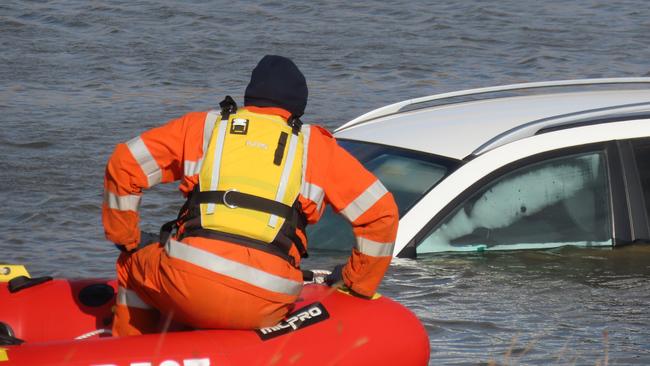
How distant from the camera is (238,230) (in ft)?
16.8

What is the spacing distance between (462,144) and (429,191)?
0.35 meters

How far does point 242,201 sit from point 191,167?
0.23 m

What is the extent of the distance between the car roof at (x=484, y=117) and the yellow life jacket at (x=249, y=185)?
265 cm

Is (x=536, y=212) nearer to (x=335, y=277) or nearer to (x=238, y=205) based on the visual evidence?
(x=335, y=277)

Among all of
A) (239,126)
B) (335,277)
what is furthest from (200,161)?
(335,277)

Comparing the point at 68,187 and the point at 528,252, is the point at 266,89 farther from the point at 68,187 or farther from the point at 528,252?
the point at 68,187

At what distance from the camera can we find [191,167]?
5227 millimetres

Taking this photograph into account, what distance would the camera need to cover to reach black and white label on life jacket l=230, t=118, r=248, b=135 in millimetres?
5188

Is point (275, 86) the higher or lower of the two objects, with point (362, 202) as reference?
higher

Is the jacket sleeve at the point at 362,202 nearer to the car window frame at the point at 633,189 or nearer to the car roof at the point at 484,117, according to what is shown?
the car roof at the point at 484,117

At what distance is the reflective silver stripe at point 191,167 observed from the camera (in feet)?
17.1

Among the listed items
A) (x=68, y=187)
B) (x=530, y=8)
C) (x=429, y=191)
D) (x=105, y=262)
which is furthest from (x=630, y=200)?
(x=530, y=8)

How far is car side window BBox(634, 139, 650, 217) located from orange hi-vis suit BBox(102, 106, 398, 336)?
2932mm

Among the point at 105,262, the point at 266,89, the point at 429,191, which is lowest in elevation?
the point at 105,262
